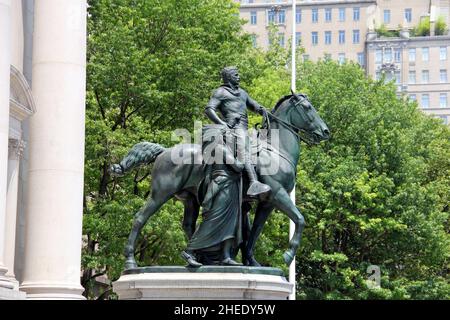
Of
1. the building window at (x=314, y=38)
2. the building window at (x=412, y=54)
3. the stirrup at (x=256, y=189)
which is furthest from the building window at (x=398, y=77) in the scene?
the stirrup at (x=256, y=189)

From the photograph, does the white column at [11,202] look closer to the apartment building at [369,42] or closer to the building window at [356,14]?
the apartment building at [369,42]

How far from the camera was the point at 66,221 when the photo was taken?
28.5 meters

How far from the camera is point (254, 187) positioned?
60.0 feet

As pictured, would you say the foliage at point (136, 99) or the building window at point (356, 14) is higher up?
the building window at point (356, 14)

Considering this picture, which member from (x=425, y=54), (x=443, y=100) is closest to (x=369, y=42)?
(x=425, y=54)

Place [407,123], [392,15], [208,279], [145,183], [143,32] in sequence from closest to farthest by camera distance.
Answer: [208,279]
[145,183]
[143,32]
[407,123]
[392,15]

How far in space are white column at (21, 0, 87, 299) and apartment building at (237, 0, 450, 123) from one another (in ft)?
380

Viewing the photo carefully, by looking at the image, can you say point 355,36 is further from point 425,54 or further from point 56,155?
point 56,155

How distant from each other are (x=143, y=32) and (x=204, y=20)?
3.09 meters

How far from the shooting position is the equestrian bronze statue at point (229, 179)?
60.4ft

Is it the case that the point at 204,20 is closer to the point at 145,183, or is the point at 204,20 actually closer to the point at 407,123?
the point at 145,183

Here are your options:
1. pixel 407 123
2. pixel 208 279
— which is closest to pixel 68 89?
pixel 208 279

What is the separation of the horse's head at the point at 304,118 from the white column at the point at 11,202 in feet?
39.4

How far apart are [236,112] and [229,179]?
1387 millimetres
